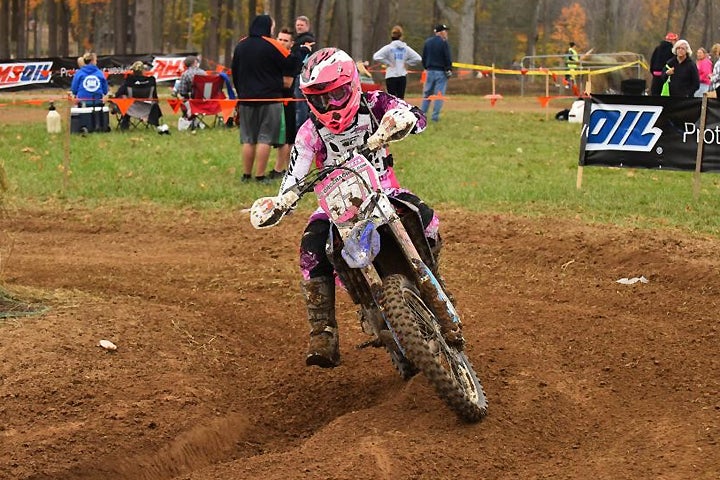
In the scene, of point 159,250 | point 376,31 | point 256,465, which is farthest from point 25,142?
point 376,31

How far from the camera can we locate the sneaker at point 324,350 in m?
5.74

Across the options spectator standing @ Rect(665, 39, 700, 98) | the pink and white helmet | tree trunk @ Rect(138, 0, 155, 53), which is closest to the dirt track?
the pink and white helmet

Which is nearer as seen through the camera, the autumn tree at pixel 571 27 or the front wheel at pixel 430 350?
the front wheel at pixel 430 350

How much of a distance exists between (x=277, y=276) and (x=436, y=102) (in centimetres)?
1418

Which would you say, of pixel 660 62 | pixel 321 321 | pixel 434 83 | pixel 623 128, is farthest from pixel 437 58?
pixel 321 321

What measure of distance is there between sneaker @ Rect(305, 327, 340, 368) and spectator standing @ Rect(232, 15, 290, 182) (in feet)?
25.3

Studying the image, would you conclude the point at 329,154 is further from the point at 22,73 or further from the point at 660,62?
the point at 22,73

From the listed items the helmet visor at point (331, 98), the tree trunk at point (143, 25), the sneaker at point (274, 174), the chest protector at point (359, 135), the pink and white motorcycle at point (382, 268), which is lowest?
the sneaker at point (274, 174)

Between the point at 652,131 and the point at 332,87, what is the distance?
7.69m

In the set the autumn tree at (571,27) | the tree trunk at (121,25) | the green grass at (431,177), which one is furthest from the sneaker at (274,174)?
the autumn tree at (571,27)

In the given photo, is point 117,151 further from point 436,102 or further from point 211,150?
point 436,102

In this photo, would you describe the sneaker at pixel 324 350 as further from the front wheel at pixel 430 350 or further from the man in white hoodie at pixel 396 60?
the man in white hoodie at pixel 396 60

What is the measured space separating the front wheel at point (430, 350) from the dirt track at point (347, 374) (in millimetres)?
156

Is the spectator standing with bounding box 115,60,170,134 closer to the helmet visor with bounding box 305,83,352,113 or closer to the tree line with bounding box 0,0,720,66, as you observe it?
the helmet visor with bounding box 305,83,352,113
